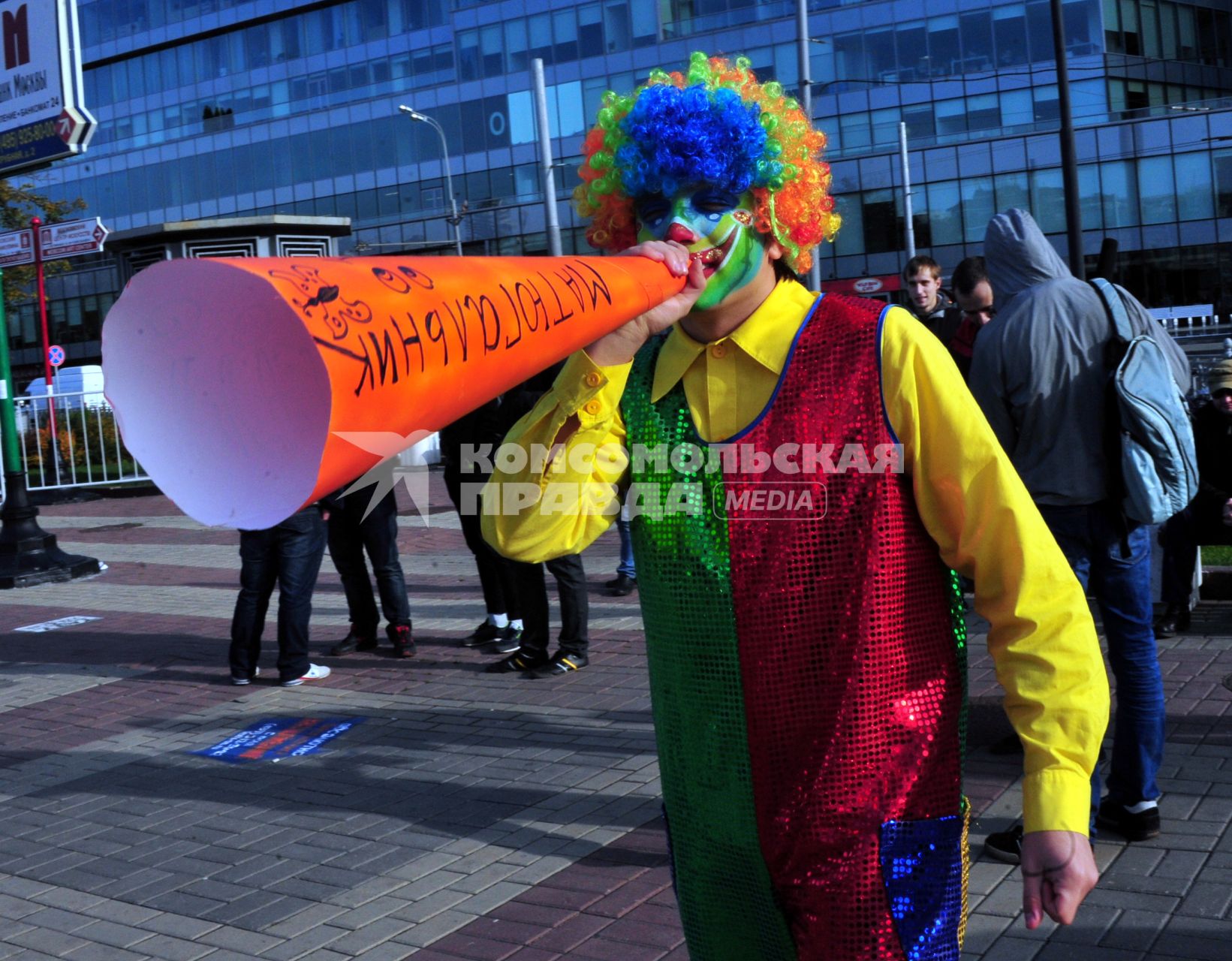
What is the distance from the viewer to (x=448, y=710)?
659 centimetres

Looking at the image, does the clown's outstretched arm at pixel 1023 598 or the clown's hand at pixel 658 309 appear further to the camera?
the clown's hand at pixel 658 309

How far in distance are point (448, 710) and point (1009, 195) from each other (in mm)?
39490

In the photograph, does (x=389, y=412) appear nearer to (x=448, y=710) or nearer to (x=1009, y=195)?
(x=448, y=710)

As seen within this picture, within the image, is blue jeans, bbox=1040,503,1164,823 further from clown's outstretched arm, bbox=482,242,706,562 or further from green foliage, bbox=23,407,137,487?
green foliage, bbox=23,407,137,487

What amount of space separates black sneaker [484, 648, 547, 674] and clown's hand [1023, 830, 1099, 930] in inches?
216

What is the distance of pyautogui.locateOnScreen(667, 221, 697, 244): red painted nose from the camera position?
6.89 ft

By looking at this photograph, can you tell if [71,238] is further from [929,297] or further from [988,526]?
[988,526]

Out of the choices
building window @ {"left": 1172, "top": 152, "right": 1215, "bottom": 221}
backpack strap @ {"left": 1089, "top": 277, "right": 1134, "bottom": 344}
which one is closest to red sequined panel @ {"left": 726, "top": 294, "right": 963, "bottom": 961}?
backpack strap @ {"left": 1089, "top": 277, "right": 1134, "bottom": 344}

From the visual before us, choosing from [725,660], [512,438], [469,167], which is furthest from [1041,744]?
[469,167]

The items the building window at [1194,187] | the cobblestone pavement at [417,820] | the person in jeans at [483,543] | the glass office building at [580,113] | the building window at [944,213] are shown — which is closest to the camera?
the cobblestone pavement at [417,820]

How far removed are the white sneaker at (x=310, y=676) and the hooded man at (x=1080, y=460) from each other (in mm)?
4406

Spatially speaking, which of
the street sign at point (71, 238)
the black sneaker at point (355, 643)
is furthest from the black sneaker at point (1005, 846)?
the street sign at point (71, 238)

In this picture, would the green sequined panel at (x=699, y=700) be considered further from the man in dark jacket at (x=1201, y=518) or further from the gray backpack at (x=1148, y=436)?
the man in dark jacket at (x=1201, y=518)

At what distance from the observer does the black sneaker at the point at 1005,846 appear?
4113 millimetres
